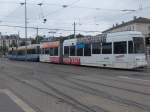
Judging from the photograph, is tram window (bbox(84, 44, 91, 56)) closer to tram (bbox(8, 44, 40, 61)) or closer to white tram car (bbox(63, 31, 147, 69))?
white tram car (bbox(63, 31, 147, 69))

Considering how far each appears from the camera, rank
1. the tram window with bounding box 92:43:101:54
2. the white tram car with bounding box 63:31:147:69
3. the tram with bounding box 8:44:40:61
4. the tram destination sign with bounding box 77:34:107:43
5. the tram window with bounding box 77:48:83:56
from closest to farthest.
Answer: the white tram car with bounding box 63:31:147:69, the tram destination sign with bounding box 77:34:107:43, the tram window with bounding box 92:43:101:54, the tram window with bounding box 77:48:83:56, the tram with bounding box 8:44:40:61

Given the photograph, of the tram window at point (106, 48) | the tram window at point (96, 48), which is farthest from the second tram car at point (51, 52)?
the tram window at point (106, 48)

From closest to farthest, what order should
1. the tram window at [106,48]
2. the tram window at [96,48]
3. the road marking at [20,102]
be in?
the road marking at [20,102] < the tram window at [106,48] < the tram window at [96,48]

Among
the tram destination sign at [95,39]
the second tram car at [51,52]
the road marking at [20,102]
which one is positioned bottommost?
the road marking at [20,102]

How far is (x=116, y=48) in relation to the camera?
34.9 m

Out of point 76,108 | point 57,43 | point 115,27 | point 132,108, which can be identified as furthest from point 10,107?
point 115,27

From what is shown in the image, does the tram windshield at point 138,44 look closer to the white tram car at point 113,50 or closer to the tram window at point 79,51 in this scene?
the white tram car at point 113,50

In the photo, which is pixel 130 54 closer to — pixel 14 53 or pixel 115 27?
pixel 14 53

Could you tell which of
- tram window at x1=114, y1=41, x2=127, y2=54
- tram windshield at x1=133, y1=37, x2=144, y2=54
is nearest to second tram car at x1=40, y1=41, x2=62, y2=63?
tram window at x1=114, y1=41, x2=127, y2=54

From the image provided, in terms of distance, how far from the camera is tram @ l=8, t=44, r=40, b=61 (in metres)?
65.7

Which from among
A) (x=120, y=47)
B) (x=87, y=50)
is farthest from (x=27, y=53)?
(x=120, y=47)

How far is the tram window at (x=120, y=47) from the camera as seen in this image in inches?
1323

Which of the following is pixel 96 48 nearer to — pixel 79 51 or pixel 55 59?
pixel 79 51

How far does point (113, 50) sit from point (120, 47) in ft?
4.10
